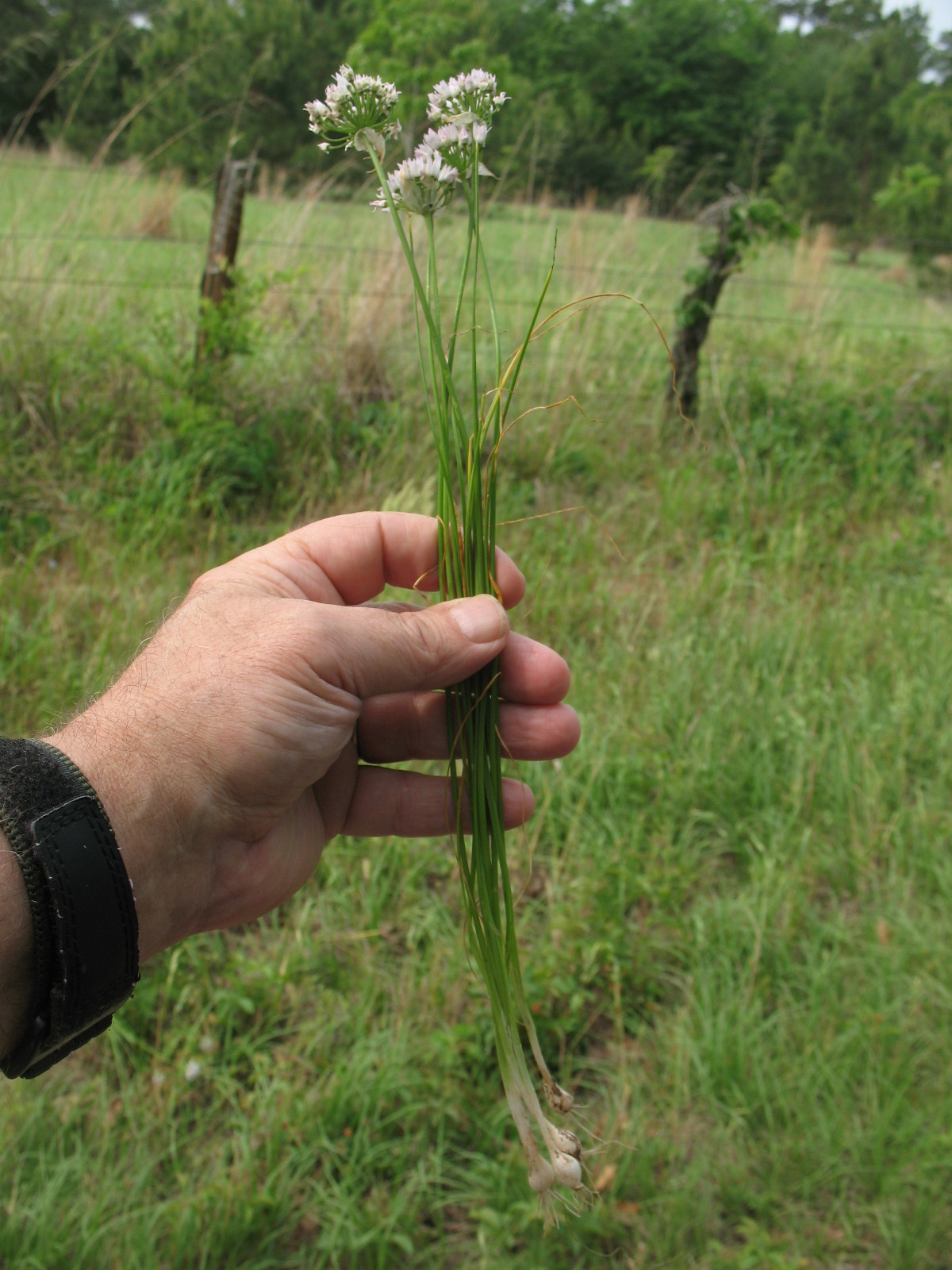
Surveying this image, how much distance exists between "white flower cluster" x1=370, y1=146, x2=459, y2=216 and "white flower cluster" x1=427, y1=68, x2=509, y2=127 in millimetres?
58

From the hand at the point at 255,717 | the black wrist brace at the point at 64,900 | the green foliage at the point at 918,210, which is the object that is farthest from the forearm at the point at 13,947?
the green foliage at the point at 918,210

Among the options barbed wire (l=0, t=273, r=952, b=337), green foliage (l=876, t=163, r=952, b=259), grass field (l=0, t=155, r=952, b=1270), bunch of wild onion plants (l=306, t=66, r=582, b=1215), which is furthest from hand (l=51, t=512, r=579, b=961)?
green foliage (l=876, t=163, r=952, b=259)

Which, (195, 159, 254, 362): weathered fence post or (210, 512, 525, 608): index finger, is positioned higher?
(195, 159, 254, 362): weathered fence post

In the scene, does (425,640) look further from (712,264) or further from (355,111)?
(712,264)

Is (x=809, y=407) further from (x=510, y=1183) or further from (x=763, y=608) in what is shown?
(x=510, y=1183)

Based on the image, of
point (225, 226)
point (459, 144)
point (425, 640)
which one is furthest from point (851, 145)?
point (425, 640)

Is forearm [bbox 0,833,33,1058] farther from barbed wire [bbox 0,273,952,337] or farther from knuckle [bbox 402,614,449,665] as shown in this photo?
barbed wire [bbox 0,273,952,337]

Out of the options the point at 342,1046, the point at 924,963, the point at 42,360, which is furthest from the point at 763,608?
the point at 42,360

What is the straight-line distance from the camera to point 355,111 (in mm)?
1132

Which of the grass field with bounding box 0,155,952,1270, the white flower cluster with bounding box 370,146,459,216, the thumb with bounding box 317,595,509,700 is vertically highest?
the white flower cluster with bounding box 370,146,459,216

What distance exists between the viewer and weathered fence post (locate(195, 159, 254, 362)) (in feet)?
14.3

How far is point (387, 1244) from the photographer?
5.76ft

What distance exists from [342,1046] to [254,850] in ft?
Answer: 2.86

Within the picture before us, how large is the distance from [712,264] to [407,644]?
171 inches
